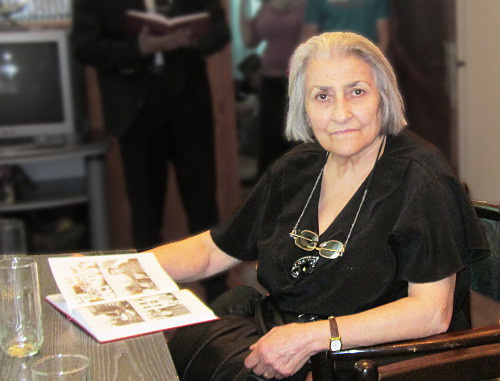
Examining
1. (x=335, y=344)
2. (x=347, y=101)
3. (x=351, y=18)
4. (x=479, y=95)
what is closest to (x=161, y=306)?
(x=335, y=344)

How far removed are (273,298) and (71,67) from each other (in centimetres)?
266

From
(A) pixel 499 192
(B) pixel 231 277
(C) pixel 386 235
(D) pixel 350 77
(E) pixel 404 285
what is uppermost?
(D) pixel 350 77

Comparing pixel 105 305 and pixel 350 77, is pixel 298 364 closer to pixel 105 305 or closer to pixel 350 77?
pixel 105 305

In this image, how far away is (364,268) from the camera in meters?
1.88

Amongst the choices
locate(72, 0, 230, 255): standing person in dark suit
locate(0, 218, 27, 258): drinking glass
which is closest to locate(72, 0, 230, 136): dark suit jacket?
locate(72, 0, 230, 255): standing person in dark suit

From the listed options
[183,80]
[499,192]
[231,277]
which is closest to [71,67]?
[183,80]

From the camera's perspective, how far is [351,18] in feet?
15.7

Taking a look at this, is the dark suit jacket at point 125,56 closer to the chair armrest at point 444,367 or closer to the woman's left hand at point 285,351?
the woman's left hand at point 285,351

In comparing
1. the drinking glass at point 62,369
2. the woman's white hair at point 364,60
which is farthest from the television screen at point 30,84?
the drinking glass at point 62,369

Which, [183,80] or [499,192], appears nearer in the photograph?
[183,80]

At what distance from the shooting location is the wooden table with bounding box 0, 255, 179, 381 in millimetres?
1425

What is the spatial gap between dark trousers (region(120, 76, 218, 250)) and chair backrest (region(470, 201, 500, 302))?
79.6 inches

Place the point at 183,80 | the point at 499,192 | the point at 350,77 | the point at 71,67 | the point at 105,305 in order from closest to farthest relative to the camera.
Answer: the point at 105,305 → the point at 350,77 → the point at 183,80 → the point at 71,67 → the point at 499,192

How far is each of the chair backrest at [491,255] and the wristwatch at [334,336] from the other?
454mm
